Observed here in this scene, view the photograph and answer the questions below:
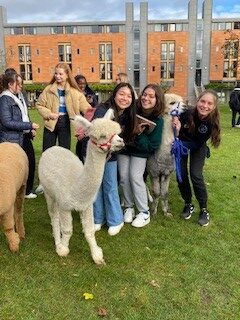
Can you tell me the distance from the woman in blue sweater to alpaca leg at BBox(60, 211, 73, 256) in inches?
46.2

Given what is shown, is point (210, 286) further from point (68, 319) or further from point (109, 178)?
point (109, 178)

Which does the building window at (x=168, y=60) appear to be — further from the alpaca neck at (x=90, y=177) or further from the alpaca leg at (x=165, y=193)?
the alpaca neck at (x=90, y=177)

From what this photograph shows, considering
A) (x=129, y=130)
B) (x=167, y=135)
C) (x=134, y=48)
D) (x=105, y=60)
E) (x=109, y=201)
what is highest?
(x=134, y=48)

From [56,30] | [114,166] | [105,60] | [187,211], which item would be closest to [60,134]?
[114,166]

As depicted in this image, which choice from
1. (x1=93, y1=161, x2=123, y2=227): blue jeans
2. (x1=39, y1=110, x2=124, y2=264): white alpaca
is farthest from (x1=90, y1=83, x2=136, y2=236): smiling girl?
(x1=39, y1=110, x2=124, y2=264): white alpaca

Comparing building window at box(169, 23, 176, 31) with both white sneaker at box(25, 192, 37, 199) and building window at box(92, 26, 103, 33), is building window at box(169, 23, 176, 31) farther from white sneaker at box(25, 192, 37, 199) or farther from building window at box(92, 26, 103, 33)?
white sneaker at box(25, 192, 37, 199)

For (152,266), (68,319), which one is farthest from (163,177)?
(68,319)

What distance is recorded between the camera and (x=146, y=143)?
4.42 m

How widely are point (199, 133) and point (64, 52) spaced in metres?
48.5

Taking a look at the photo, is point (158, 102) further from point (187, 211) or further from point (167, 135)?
point (187, 211)

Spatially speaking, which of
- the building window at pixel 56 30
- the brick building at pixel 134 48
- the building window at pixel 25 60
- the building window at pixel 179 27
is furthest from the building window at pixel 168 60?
the building window at pixel 25 60

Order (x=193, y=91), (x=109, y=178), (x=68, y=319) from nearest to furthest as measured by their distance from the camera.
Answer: (x=68, y=319), (x=109, y=178), (x=193, y=91)

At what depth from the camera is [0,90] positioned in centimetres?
479

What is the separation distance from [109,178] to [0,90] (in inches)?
78.8
